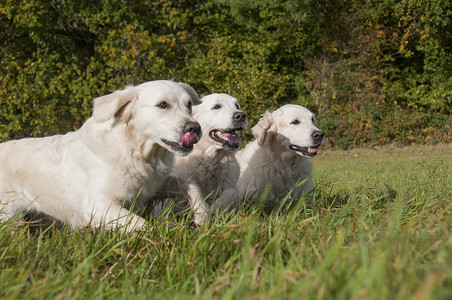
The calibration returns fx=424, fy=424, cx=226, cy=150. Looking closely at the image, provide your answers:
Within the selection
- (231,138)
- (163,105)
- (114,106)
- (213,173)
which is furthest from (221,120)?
(114,106)

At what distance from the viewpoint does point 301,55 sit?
54.4ft

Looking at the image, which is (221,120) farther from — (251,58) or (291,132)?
(251,58)

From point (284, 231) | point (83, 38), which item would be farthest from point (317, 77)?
point (284, 231)

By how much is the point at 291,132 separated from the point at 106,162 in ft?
8.72

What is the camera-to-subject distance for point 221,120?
4.50 metres

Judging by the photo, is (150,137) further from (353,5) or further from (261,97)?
(353,5)

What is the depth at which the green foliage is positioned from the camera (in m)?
13.3

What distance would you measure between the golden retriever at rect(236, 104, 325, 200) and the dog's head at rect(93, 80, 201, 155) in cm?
209

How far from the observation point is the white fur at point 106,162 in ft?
10.4

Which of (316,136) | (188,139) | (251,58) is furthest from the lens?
(251,58)

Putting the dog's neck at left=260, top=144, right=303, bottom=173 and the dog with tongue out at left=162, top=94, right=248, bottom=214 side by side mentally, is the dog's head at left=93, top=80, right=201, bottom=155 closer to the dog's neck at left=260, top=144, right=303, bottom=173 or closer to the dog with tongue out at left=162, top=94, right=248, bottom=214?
the dog with tongue out at left=162, top=94, right=248, bottom=214

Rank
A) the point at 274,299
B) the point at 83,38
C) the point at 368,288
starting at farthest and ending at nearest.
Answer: the point at 83,38 → the point at 274,299 → the point at 368,288

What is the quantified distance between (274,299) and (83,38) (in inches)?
609

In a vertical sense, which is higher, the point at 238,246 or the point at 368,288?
the point at 368,288
